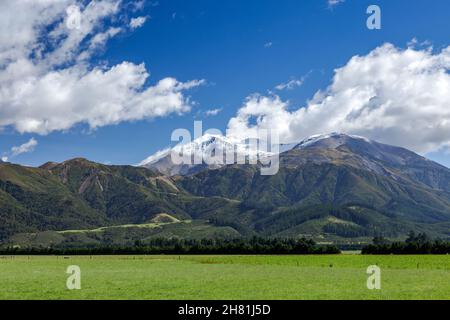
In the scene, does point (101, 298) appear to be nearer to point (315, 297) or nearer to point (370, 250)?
point (315, 297)

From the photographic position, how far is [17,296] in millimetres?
52375

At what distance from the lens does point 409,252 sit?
186250 millimetres

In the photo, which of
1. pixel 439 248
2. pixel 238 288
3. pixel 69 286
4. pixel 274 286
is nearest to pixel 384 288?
pixel 274 286

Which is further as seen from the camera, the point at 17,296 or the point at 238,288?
the point at 238,288

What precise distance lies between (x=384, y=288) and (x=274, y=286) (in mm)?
13312

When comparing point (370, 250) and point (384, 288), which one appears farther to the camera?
point (370, 250)
